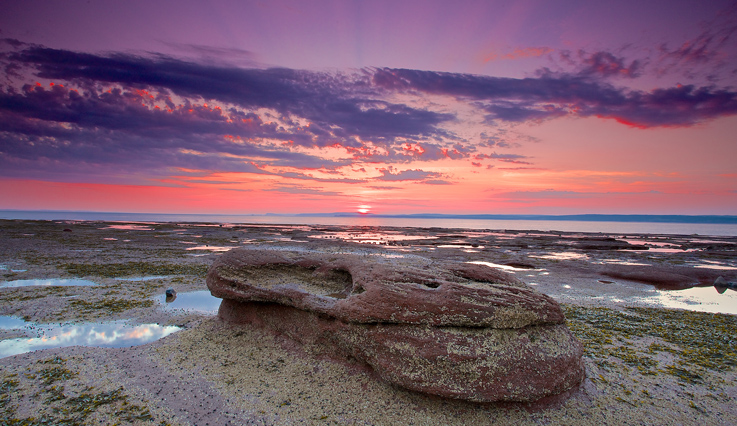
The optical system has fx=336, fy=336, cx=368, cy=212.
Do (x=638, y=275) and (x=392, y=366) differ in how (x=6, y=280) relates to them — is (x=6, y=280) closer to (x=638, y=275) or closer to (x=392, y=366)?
(x=392, y=366)

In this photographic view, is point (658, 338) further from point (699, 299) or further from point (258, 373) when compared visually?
point (258, 373)

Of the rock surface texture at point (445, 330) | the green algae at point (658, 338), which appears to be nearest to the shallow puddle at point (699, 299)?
the green algae at point (658, 338)

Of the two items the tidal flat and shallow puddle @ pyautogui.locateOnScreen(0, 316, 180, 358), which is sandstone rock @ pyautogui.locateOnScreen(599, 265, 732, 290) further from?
shallow puddle @ pyautogui.locateOnScreen(0, 316, 180, 358)

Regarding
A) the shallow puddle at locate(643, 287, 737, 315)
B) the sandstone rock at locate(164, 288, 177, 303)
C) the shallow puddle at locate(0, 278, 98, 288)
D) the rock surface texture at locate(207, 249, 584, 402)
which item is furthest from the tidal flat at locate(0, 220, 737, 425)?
the shallow puddle at locate(0, 278, 98, 288)

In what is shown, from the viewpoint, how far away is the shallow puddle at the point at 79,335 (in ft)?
22.7

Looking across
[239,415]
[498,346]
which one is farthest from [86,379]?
[498,346]

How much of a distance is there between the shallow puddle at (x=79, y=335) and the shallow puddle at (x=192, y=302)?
148cm

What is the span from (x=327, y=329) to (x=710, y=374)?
711cm

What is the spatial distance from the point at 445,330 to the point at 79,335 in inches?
317

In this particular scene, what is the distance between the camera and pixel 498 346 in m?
5.10

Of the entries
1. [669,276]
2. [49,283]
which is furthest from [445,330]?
[669,276]

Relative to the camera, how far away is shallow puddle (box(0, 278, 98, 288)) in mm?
11898

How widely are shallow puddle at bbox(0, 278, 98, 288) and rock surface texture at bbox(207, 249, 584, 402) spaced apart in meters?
9.90

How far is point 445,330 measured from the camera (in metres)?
5.30
